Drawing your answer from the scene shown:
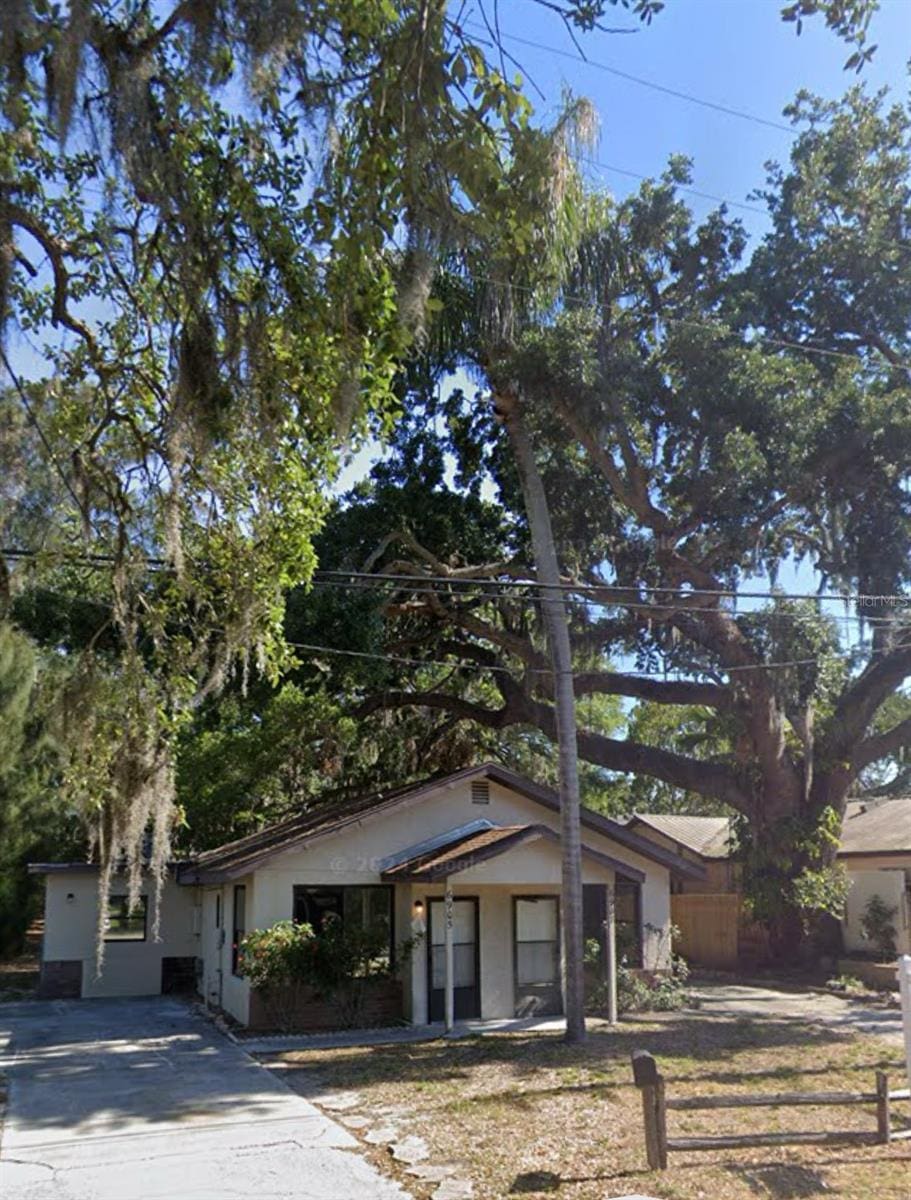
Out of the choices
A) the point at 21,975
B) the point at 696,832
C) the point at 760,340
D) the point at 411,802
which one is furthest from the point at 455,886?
the point at 696,832

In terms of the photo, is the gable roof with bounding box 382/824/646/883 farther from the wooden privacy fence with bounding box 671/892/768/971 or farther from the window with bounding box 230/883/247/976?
the wooden privacy fence with bounding box 671/892/768/971

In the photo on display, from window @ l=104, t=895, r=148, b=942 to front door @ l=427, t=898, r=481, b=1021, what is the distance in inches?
297

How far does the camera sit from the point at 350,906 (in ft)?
58.2

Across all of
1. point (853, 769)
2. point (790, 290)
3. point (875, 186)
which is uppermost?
point (875, 186)

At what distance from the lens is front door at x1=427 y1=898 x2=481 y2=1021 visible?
17.1 m

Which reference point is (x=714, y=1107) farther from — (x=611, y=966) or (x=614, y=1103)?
(x=611, y=966)

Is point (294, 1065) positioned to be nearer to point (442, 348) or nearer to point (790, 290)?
point (442, 348)

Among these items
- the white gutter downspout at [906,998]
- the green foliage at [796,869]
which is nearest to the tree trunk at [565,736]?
the white gutter downspout at [906,998]

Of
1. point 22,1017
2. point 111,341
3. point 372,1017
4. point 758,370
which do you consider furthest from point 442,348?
point 22,1017

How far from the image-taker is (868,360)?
19969mm

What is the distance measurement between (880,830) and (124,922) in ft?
57.9

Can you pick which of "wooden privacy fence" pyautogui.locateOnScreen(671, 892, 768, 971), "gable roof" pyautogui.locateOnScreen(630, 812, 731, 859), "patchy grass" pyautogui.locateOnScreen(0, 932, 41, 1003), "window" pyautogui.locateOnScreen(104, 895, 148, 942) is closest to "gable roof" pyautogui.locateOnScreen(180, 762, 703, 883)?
"window" pyautogui.locateOnScreen(104, 895, 148, 942)

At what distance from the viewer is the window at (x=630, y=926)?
63.3 feet

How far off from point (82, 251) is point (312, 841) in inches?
434
